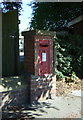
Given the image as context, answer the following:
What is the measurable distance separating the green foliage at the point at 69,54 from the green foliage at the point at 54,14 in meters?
7.46

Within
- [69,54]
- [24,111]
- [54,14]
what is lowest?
[24,111]

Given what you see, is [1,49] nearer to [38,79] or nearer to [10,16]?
[10,16]

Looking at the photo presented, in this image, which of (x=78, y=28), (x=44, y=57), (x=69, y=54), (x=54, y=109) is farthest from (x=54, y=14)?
(x=54, y=109)

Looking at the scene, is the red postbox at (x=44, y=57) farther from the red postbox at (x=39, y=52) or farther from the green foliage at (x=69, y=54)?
the green foliage at (x=69, y=54)

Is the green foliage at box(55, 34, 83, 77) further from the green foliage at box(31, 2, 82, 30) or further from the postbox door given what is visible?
the green foliage at box(31, 2, 82, 30)

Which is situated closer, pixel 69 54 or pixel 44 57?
pixel 44 57

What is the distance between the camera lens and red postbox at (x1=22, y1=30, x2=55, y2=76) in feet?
18.2

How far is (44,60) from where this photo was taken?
5.79 m

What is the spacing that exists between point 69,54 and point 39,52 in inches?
117

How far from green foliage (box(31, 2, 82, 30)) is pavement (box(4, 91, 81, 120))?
1110 cm

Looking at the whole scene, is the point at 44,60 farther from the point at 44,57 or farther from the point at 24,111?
the point at 24,111

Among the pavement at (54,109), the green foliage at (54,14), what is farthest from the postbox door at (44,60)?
the green foliage at (54,14)

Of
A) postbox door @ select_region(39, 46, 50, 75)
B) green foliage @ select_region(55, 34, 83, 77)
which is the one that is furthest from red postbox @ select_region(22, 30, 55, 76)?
green foliage @ select_region(55, 34, 83, 77)

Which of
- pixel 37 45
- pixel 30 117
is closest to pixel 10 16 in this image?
pixel 37 45
